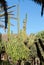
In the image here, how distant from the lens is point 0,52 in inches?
1276

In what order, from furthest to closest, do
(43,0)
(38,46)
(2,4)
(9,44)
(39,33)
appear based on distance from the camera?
(39,33) < (9,44) < (38,46) < (2,4) < (43,0)

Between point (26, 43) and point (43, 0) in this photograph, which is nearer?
point (43, 0)

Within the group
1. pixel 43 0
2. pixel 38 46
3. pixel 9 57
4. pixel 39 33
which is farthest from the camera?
pixel 39 33

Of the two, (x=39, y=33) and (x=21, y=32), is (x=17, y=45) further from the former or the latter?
(x=39, y=33)

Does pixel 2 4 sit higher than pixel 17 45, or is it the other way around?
pixel 2 4

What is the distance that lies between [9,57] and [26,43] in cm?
402

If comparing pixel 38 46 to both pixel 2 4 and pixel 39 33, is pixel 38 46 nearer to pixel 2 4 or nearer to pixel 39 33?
pixel 2 4

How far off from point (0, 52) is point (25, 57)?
9.08ft

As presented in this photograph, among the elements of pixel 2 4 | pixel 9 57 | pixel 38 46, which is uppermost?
pixel 2 4

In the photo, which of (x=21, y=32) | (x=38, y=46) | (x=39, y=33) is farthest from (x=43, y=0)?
(x=39, y=33)

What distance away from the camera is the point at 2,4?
17.2m

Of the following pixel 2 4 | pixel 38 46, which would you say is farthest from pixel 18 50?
pixel 2 4

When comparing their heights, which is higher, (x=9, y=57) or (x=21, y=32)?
(x=21, y=32)

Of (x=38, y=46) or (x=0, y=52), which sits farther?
(x=0, y=52)
